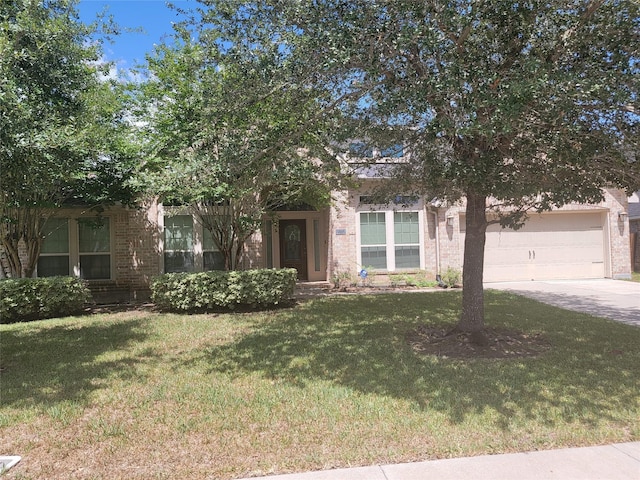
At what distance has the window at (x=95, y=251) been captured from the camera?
12805 millimetres

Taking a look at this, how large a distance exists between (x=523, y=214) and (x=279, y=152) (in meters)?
3.82

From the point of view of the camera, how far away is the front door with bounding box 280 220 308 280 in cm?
1493

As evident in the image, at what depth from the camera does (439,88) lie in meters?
4.68

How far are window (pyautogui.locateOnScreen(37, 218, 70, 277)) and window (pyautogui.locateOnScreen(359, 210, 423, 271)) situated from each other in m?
8.56

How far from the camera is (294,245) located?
1505cm

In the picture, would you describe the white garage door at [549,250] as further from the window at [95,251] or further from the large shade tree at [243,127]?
the window at [95,251]

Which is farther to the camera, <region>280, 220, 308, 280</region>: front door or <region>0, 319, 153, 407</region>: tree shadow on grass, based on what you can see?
<region>280, 220, 308, 280</region>: front door

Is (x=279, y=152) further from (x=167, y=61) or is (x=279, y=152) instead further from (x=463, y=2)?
(x=167, y=61)

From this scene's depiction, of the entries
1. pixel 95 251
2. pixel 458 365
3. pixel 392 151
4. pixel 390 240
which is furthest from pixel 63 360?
pixel 390 240

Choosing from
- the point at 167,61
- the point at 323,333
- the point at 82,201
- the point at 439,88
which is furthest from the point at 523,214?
the point at 82,201

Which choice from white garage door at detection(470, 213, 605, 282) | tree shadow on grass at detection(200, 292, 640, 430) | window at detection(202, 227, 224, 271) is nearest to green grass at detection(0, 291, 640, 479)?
tree shadow on grass at detection(200, 292, 640, 430)

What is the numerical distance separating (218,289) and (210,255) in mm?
3396

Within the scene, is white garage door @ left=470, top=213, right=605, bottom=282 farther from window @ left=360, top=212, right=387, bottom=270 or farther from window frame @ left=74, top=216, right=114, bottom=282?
window frame @ left=74, top=216, right=114, bottom=282

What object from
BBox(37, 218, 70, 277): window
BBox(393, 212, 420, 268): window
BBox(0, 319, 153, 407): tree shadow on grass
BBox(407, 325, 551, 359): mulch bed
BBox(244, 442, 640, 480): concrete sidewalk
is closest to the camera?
BBox(244, 442, 640, 480): concrete sidewalk
